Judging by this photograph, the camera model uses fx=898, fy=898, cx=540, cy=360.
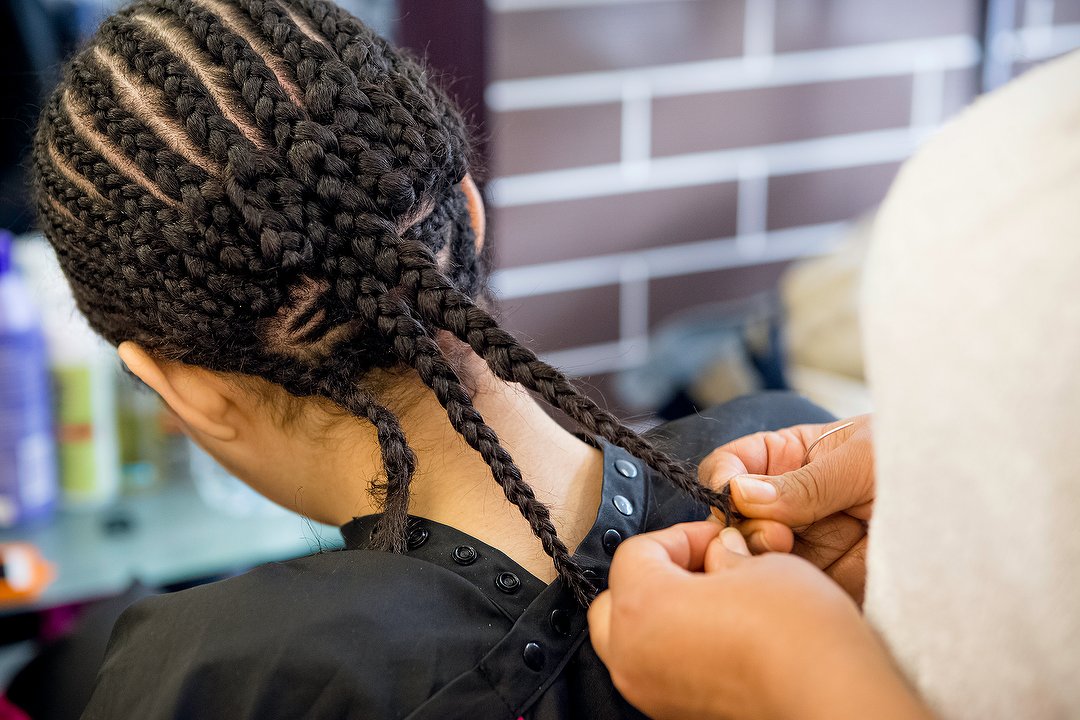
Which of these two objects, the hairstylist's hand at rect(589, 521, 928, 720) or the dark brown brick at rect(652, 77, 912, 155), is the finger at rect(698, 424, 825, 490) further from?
the dark brown brick at rect(652, 77, 912, 155)

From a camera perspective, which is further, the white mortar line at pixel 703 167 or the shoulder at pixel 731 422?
the white mortar line at pixel 703 167

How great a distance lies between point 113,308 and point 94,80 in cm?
15

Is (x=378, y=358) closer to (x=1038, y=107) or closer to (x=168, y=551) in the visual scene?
(x=1038, y=107)

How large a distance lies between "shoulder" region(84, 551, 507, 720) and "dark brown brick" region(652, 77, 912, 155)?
3.77 feet

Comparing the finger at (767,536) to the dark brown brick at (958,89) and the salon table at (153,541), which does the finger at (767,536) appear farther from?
the dark brown brick at (958,89)

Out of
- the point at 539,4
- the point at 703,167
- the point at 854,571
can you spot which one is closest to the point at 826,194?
the point at 703,167

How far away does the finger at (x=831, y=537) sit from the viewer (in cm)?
57

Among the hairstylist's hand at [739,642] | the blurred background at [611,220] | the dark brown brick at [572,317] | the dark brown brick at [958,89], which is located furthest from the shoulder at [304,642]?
the dark brown brick at [958,89]

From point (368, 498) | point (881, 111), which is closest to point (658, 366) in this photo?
point (881, 111)

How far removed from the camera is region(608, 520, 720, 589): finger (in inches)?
18.0

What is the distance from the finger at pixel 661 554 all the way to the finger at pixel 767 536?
0.02m

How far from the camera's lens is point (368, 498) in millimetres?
654

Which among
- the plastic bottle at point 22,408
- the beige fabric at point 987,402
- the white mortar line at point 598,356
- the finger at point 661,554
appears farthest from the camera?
the white mortar line at point 598,356

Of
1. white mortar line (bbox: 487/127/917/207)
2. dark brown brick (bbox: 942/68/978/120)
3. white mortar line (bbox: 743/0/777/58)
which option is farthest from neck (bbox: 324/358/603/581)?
dark brown brick (bbox: 942/68/978/120)
